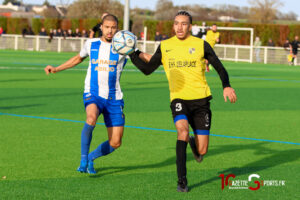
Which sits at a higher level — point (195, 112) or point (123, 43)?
point (123, 43)

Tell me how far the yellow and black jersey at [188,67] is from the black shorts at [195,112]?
2.3 inches

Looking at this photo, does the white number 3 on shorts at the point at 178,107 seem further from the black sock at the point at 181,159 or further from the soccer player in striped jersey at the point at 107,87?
the soccer player in striped jersey at the point at 107,87

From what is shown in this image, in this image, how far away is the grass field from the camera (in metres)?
6.96

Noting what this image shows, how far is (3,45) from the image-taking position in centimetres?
5984

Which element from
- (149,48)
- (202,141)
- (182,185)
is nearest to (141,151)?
(202,141)

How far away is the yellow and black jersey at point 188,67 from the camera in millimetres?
7324

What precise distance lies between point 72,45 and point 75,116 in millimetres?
43229

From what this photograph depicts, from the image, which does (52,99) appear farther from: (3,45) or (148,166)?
(3,45)

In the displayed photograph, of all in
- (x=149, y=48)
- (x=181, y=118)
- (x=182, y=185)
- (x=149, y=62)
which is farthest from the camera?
(x=149, y=48)

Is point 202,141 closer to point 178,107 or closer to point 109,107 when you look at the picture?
point 178,107

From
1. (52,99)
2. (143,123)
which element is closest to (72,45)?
(52,99)

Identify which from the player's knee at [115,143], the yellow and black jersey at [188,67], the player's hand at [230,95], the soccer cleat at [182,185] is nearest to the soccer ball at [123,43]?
the yellow and black jersey at [188,67]

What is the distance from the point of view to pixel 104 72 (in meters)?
7.81

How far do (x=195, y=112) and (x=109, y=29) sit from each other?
4.91 feet
